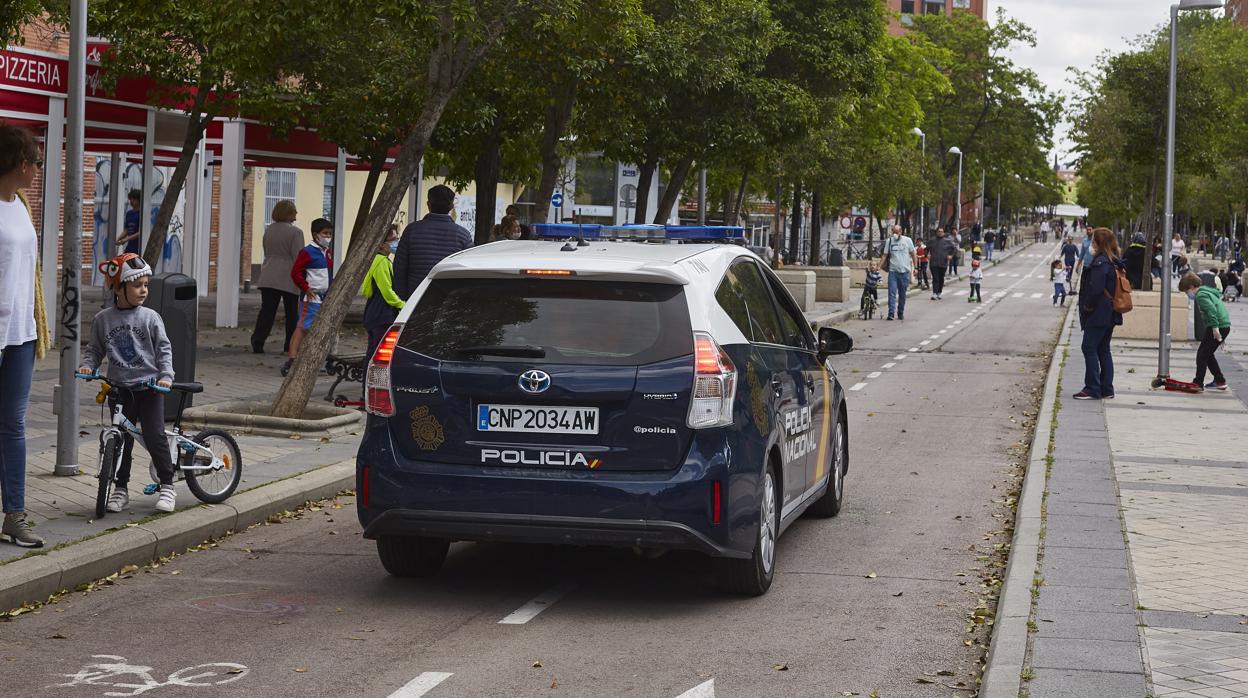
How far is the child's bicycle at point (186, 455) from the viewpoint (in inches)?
339

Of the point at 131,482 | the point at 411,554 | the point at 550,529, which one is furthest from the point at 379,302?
the point at 550,529

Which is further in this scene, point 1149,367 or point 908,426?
point 1149,367

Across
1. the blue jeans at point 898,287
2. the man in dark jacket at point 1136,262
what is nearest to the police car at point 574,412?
the man in dark jacket at point 1136,262

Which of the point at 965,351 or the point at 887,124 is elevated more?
the point at 887,124

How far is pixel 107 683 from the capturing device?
593 cm

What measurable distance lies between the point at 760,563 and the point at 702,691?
164 cm

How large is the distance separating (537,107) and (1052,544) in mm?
15451

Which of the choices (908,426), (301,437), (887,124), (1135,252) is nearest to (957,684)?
(301,437)

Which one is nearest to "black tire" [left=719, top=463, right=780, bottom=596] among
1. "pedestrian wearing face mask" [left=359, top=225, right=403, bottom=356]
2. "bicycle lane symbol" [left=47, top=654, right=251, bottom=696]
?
"bicycle lane symbol" [left=47, top=654, right=251, bottom=696]

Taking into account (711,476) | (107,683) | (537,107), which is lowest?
(107,683)

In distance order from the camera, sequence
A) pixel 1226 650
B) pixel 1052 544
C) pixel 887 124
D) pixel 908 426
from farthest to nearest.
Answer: pixel 887 124, pixel 908 426, pixel 1052 544, pixel 1226 650

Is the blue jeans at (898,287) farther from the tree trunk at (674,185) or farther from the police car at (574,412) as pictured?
the police car at (574,412)

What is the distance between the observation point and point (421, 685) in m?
5.96

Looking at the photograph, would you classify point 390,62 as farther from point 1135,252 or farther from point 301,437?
point 1135,252
